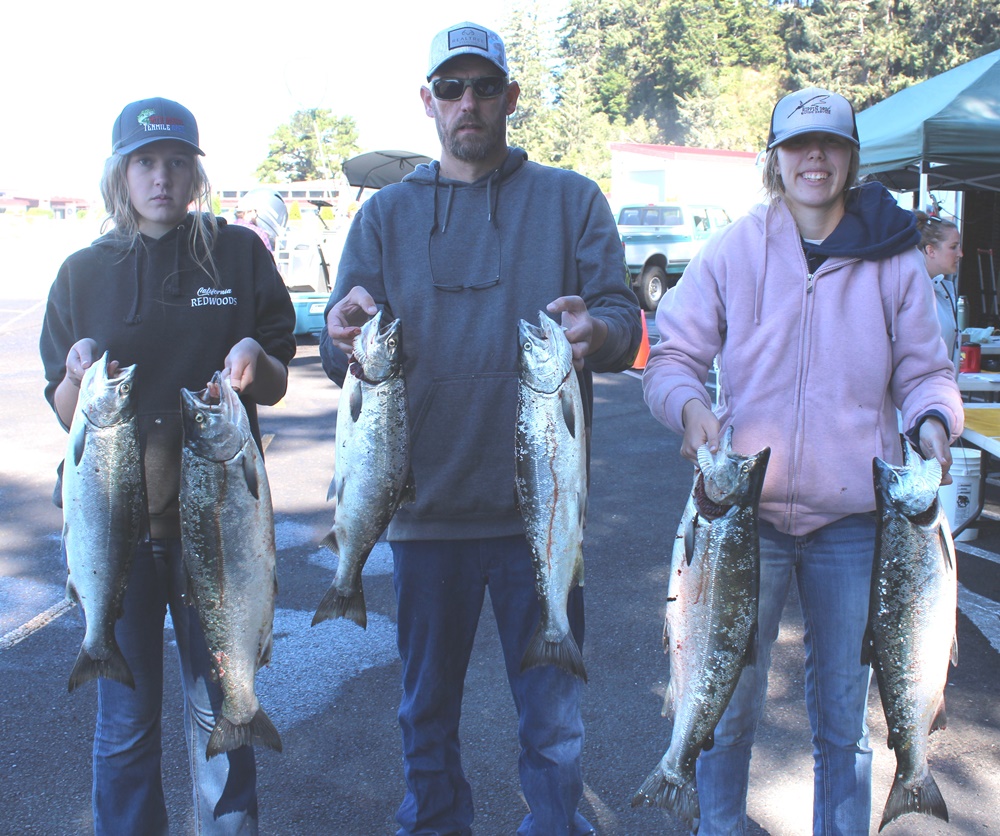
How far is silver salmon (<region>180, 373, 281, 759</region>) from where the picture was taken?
231 cm

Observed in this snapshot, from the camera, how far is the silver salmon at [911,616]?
228cm

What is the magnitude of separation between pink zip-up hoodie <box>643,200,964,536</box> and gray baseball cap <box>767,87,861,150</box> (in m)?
0.26

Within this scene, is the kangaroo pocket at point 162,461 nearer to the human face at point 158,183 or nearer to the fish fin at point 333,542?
the fish fin at point 333,542

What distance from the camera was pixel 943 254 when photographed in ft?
20.2

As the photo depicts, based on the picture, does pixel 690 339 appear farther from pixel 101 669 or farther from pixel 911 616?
pixel 101 669

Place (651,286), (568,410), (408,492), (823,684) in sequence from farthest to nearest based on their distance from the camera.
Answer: (651,286) < (823,684) < (408,492) < (568,410)

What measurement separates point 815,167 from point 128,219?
2028 millimetres

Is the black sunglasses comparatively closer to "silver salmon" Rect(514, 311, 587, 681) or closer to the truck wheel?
"silver salmon" Rect(514, 311, 587, 681)

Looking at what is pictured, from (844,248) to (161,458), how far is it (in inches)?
81.2

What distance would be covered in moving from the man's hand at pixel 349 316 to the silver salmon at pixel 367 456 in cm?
8

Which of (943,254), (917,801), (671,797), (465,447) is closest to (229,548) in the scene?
(465,447)

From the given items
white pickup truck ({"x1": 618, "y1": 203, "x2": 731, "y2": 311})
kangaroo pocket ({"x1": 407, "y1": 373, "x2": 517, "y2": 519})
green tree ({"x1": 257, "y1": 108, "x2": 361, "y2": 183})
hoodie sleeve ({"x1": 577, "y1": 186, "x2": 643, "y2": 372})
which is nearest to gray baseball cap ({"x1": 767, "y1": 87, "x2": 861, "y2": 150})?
hoodie sleeve ({"x1": 577, "y1": 186, "x2": 643, "y2": 372})

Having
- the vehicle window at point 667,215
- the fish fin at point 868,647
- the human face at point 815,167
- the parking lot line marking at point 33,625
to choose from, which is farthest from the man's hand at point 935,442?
the vehicle window at point 667,215

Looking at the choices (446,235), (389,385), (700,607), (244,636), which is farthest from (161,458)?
(700,607)
